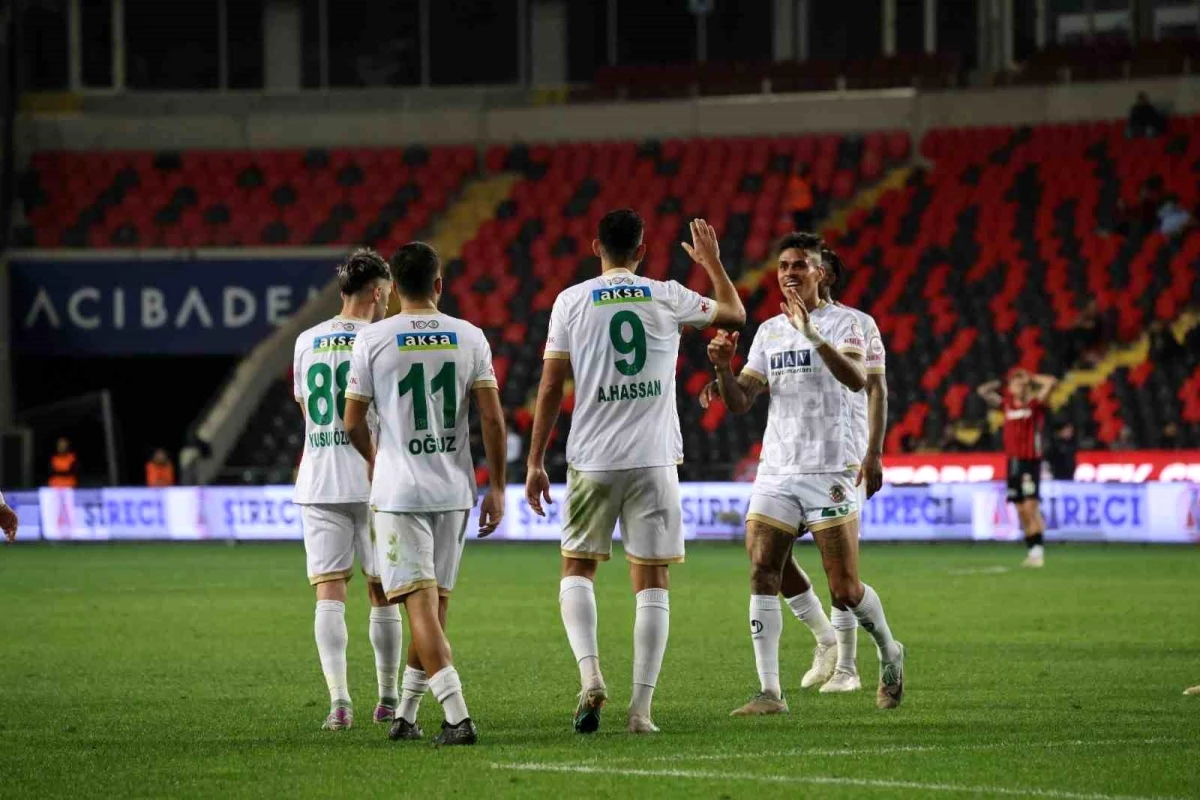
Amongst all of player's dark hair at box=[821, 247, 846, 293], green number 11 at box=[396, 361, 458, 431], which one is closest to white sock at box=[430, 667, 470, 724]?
green number 11 at box=[396, 361, 458, 431]

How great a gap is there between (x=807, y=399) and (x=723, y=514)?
16694 mm

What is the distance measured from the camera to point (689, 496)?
27141mm

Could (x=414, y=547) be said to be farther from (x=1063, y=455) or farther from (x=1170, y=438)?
(x=1170, y=438)

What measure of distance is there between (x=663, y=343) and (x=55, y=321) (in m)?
28.1

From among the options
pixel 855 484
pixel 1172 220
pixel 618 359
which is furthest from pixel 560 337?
pixel 1172 220

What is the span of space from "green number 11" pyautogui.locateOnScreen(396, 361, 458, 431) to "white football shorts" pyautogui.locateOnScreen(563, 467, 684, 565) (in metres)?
0.65

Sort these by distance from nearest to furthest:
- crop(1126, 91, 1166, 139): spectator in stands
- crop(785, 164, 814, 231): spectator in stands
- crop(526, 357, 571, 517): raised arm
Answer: crop(526, 357, 571, 517): raised arm, crop(1126, 91, 1166, 139): spectator in stands, crop(785, 164, 814, 231): spectator in stands

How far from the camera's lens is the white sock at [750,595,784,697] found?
10047 mm

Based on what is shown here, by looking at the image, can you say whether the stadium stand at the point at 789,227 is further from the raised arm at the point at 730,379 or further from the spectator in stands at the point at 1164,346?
the raised arm at the point at 730,379

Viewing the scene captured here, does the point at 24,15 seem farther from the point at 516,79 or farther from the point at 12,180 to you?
the point at 516,79

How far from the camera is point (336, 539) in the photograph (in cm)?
959

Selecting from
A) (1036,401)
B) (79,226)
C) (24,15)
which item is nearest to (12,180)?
(79,226)

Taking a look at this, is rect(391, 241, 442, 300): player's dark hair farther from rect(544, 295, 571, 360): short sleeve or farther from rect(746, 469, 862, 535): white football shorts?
rect(746, 469, 862, 535): white football shorts

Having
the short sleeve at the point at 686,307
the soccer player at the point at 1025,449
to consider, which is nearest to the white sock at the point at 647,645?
the short sleeve at the point at 686,307
